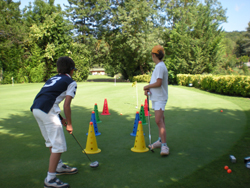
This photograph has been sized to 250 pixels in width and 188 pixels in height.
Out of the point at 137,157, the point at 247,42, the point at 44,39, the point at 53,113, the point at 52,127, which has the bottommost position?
the point at 137,157

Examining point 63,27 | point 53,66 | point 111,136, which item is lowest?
point 111,136

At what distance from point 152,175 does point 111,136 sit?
237 cm

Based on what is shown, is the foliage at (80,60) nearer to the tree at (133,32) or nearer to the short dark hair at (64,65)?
the tree at (133,32)

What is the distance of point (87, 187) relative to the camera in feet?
9.96

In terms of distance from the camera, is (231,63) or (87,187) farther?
(231,63)

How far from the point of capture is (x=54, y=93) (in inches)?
122

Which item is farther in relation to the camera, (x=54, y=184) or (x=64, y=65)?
(x=64, y=65)

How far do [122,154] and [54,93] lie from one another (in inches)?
78.0

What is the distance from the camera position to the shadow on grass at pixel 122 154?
3.28 meters

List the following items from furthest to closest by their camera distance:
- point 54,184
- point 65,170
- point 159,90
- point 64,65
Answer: point 159,90 < point 65,170 < point 64,65 < point 54,184

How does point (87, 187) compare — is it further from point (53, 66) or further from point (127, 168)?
point (53, 66)

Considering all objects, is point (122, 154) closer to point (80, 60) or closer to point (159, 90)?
point (159, 90)

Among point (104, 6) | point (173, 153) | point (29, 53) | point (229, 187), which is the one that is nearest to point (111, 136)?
point (173, 153)

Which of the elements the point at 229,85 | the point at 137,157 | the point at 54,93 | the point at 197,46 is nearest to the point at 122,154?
the point at 137,157
